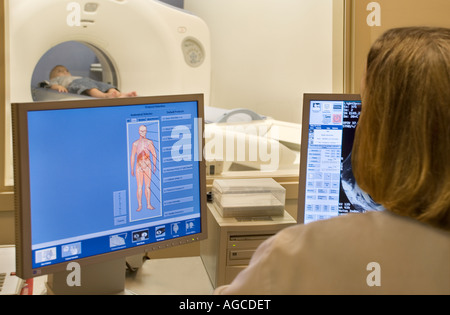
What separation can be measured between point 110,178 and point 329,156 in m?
0.60

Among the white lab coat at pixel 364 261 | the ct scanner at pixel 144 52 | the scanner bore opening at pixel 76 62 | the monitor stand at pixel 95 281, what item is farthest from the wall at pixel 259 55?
the white lab coat at pixel 364 261

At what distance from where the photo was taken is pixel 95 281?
140 cm

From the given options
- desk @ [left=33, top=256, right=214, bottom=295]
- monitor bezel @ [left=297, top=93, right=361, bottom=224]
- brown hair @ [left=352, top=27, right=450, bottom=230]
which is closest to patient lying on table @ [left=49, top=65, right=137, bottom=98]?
desk @ [left=33, top=256, right=214, bottom=295]

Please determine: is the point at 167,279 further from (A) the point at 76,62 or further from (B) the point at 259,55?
(A) the point at 76,62

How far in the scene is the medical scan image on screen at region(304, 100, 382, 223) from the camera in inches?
62.6

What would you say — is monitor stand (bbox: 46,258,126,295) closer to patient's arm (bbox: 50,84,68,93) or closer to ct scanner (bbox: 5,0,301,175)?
ct scanner (bbox: 5,0,301,175)

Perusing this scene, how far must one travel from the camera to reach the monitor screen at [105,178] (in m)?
1.22

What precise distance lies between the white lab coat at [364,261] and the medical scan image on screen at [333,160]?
2.40ft

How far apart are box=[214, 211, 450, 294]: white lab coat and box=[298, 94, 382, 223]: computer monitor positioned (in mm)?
730

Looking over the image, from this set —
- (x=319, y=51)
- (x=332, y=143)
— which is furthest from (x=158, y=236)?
(x=319, y=51)

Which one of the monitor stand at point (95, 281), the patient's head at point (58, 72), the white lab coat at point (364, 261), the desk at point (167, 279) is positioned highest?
the patient's head at point (58, 72)

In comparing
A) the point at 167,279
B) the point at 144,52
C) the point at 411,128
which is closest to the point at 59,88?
the point at 144,52

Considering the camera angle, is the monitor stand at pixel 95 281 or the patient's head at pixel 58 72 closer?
the monitor stand at pixel 95 281

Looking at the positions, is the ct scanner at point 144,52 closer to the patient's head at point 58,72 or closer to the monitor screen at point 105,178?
the patient's head at point 58,72
